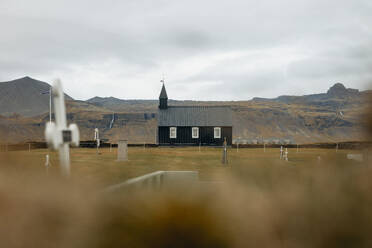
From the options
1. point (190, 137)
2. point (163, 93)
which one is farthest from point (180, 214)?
point (163, 93)

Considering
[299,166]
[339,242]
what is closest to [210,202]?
[339,242]

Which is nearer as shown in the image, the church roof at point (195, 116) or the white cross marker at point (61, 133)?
the white cross marker at point (61, 133)

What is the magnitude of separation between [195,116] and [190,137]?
3.17 m

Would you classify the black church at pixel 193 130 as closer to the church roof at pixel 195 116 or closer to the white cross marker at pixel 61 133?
the church roof at pixel 195 116

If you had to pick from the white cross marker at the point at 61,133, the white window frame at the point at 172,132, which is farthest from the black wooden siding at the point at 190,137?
the white cross marker at the point at 61,133

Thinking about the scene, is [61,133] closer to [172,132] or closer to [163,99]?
[172,132]

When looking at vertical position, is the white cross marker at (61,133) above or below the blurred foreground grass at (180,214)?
above

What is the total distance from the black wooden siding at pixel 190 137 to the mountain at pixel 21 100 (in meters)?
130

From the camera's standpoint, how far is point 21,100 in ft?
586

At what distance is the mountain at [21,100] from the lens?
16281 centimetres

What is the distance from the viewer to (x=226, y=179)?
143 inches

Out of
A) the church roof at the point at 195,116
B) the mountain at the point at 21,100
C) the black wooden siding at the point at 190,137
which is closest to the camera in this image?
the black wooden siding at the point at 190,137

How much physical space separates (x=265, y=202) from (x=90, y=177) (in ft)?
5.67

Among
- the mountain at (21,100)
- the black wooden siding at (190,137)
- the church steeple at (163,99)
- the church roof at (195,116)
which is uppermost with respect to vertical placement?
the mountain at (21,100)
